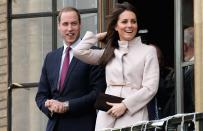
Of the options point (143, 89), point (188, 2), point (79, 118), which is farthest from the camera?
point (188, 2)

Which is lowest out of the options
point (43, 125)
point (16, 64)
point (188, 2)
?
point (43, 125)

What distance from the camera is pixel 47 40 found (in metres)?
11.1

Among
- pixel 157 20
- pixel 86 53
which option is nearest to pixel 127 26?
pixel 86 53

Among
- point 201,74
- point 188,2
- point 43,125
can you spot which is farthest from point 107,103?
point 43,125

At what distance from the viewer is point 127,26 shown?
7801 mm

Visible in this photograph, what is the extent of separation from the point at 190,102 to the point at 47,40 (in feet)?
9.91

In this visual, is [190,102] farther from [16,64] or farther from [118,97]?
[16,64]

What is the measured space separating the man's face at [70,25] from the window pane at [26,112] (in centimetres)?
292

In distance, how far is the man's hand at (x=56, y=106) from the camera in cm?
799

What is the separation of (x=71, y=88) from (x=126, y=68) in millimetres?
647

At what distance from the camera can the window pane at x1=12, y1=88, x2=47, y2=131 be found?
36.0 ft

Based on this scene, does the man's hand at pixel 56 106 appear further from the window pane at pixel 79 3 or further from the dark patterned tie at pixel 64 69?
the window pane at pixel 79 3

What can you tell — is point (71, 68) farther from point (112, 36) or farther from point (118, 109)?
point (118, 109)

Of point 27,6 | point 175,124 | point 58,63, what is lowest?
point 175,124
